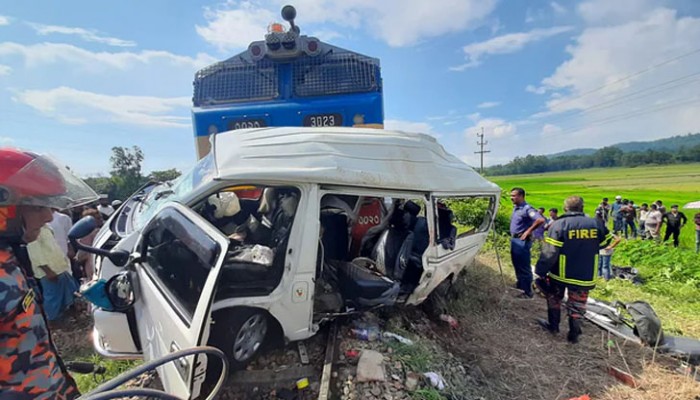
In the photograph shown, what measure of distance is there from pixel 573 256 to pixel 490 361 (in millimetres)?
1764

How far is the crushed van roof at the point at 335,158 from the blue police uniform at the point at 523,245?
2952 millimetres

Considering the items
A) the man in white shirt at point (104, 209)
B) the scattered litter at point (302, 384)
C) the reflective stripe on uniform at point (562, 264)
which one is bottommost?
the scattered litter at point (302, 384)

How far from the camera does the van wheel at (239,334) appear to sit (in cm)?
277

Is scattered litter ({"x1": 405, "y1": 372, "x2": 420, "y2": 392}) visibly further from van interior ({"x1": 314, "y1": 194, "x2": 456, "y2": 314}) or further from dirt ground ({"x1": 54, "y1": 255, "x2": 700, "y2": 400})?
van interior ({"x1": 314, "y1": 194, "x2": 456, "y2": 314})

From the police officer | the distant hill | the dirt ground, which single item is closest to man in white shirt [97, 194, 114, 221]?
the dirt ground

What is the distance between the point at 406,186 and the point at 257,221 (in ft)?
5.27

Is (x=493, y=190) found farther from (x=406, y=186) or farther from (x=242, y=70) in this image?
(x=242, y=70)

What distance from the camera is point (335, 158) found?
3.12m

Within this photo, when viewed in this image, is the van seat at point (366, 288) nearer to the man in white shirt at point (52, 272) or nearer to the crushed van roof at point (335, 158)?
the crushed van roof at point (335, 158)

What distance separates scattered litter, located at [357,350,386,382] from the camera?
2.88 metres

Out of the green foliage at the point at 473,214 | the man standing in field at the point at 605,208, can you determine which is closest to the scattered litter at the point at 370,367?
the green foliage at the point at 473,214

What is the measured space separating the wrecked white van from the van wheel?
0.03 ft

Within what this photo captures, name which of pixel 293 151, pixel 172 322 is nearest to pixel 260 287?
pixel 172 322

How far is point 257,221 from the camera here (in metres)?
3.67
